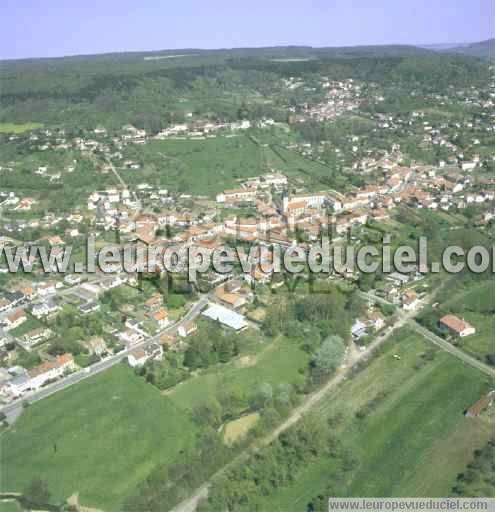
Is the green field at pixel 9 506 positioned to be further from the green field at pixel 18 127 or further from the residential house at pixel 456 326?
the green field at pixel 18 127

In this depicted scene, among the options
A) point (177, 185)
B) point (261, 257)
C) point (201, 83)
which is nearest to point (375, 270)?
point (261, 257)

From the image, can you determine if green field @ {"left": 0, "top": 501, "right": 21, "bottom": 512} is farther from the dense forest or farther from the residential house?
the dense forest

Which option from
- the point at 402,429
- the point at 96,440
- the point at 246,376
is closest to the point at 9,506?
the point at 96,440

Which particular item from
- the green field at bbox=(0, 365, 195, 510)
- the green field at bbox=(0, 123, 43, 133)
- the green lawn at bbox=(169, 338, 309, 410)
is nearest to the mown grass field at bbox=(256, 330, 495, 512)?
the green lawn at bbox=(169, 338, 309, 410)

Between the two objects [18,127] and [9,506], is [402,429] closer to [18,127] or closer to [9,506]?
[9,506]

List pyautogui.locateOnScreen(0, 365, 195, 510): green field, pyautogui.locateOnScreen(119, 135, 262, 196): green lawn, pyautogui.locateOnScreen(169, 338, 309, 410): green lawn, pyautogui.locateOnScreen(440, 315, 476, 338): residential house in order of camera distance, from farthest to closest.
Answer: pyautogui.locateOnScreen(119, 135, 262, 196): green lawn < pyautogui.locateOnScreen(440, 315, 476, 338): residential house < pyautogui.locateOnScreen(169, 338, 309, 410): green lawn < pyautogui.locateOnScreen(0, 365, 195, 510): green field

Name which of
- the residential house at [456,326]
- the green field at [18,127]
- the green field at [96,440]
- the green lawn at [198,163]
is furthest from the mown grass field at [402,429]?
the green field at [18,127]

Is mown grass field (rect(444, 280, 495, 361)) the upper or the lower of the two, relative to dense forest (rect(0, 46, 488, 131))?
lower

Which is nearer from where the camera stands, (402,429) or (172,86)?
(402,429)
